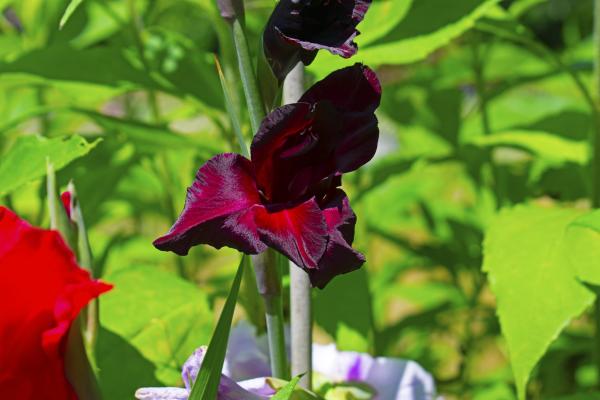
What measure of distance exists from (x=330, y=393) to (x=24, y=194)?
2.52 feet

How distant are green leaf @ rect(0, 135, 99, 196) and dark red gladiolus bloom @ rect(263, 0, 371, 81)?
0.24 meters

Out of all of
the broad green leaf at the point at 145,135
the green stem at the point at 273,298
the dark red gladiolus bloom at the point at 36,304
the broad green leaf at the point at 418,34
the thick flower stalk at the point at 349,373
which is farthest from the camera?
the broad green leaf at the point at 145,135

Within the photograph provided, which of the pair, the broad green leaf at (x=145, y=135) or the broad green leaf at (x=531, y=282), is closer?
the broad green leaf at (x=531, y=282)

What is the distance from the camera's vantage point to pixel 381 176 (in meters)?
1.05

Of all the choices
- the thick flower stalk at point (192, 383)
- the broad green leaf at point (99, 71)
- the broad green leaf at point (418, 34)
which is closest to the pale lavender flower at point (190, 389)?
the thick flower stalk at point (192, 383)

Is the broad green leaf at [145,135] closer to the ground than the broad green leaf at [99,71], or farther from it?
closer to the ground

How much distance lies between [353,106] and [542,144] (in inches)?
21.4

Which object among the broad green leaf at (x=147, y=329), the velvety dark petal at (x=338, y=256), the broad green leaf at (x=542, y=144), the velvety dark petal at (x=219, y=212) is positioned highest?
the velvety dark petal at (x=219, y=212)

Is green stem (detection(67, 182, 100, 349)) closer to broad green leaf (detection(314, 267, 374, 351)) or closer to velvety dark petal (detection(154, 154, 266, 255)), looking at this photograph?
velvety dark petal (detection(154, 154, 266, 255))

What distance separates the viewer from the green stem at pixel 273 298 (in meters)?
0.48

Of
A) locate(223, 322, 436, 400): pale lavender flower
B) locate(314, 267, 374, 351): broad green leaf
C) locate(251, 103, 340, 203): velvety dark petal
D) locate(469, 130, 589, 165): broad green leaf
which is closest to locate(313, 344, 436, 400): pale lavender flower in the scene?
locate(223, 322, 436, 400): pale lavender flower

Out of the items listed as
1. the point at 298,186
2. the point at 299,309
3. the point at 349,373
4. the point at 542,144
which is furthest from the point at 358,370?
the point at 542,144

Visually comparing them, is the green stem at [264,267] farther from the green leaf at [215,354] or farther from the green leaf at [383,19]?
the green leaf at [383,19]

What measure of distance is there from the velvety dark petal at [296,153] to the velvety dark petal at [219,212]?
1 centimetres
